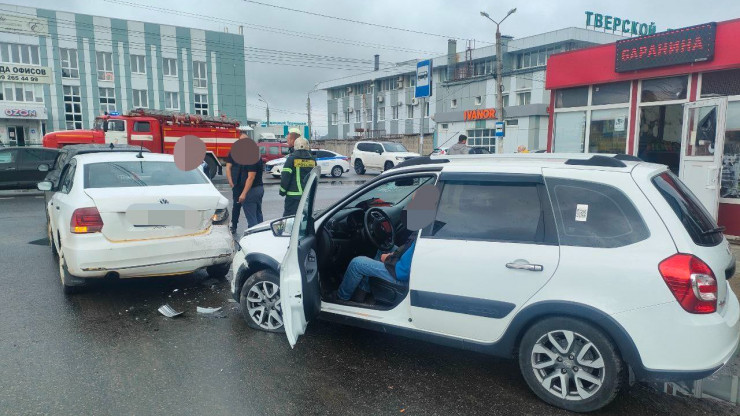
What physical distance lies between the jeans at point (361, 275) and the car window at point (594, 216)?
1.41 m

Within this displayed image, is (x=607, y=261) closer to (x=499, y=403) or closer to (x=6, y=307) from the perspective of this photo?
(x=499, y=403)

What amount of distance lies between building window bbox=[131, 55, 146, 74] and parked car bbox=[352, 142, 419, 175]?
26.1 m

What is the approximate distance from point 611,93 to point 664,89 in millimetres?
1049

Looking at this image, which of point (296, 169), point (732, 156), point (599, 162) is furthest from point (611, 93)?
point (599, 162)

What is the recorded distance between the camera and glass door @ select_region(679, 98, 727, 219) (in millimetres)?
7906

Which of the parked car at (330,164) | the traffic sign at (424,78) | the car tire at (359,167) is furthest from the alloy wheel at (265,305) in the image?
the car tire at (359,167)

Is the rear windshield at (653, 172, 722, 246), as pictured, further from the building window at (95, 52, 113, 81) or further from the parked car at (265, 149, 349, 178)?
the building window at (95, 52, 113, 81)

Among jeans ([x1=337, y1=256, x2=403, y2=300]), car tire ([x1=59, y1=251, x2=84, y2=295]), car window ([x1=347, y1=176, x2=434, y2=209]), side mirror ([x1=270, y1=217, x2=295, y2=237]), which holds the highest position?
car window ([x1=347, y1=176, x2=434, y2=209])

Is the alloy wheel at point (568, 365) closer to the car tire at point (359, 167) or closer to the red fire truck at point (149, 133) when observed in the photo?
the red fire truck at point (149, 133)

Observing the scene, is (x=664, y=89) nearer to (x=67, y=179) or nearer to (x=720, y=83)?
(x=720, y=83)

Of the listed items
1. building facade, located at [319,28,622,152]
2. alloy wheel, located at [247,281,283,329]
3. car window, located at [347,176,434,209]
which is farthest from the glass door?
building facade, located at [319,28,622,152]

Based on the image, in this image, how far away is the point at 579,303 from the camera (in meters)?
3.01

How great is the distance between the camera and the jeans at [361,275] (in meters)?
4.00

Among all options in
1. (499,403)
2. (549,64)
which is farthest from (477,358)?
(549,64)
